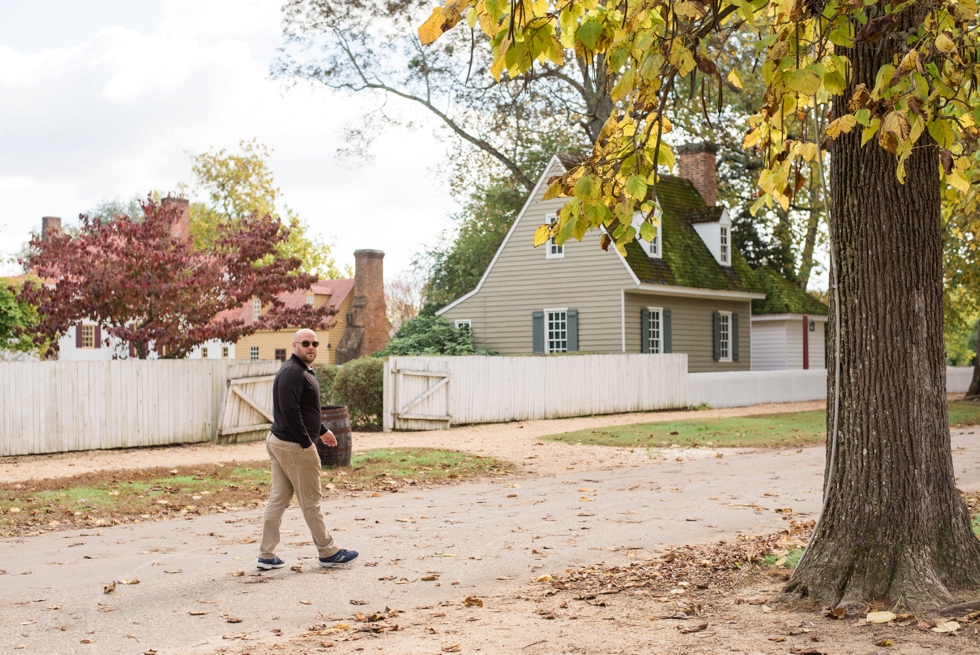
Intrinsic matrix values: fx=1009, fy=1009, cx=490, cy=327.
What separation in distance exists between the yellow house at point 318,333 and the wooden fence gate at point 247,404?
32805mm

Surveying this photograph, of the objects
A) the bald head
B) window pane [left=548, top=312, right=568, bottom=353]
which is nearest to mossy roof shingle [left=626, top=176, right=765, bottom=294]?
window pane [left=548, top=312, right=568, bottom=353]

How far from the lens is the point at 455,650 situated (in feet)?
18.0

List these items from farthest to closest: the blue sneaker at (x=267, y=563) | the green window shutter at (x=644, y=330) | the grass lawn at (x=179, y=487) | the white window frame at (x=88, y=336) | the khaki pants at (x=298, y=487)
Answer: the white window frame at (x=88, y=336) → the green window shutter at (x=644, y=330) → the grass lawn at (x=179, y=487) → the khaki pants at (x=298, y=487) → the blue sneaker at (x=267, y=563)

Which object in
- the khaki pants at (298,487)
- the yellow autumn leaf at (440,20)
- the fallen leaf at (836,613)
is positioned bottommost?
the fallen leaf at (836,613)

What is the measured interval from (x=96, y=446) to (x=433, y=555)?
11221 millimetres

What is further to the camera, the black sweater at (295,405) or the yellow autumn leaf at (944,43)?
the black sweater at (295,405)

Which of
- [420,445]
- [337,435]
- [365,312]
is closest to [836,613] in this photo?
[337,435]

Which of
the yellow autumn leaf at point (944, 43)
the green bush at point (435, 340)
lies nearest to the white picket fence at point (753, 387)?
the green bush at point (435, 340)

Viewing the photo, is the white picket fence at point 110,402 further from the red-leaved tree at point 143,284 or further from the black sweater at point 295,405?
the black sweater at point 295,405

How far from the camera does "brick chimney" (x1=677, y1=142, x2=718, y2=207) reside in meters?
37.3

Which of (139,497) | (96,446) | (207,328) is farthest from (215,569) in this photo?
(207,328)

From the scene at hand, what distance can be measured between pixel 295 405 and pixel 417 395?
545 inches

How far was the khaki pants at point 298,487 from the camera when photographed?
785 cm

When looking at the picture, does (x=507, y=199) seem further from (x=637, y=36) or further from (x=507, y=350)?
(x=637, y=36)
